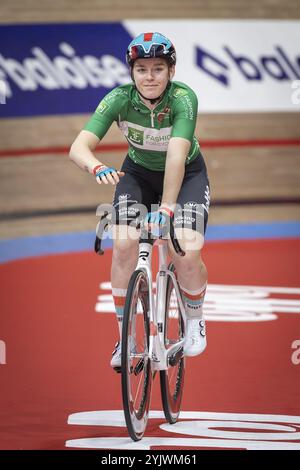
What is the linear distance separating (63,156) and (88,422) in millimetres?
6052

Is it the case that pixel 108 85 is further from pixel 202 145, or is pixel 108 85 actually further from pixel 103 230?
pixel 103 230

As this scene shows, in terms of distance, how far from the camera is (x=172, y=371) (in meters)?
5.12

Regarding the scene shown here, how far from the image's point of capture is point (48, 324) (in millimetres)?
6930

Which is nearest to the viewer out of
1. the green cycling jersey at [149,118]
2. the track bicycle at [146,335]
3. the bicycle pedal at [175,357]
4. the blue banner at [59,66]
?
the track bicycle at [146,335]

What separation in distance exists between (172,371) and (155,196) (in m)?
0.89

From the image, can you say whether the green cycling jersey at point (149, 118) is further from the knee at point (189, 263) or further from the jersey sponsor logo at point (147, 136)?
the knee at point (189, 263)

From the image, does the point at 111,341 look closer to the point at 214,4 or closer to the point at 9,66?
the point at 9,66

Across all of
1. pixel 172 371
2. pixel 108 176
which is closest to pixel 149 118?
pixel 108 176

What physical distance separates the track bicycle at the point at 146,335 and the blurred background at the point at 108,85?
18.3 ft

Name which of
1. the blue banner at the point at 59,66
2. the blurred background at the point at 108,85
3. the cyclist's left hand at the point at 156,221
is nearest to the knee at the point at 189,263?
the cyclist's left hand at the point at 156,221

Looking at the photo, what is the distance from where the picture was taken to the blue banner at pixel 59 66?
402 inches

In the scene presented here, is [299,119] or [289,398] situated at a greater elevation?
[299,119]
